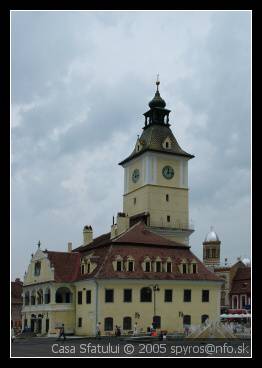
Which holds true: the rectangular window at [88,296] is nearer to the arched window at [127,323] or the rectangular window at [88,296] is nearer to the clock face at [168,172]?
the arched window at [127,323]

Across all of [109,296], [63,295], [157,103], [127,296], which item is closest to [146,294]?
[127,296]

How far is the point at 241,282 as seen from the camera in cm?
11069

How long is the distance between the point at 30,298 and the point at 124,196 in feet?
73.1

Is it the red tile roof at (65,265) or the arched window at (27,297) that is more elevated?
the red tile roof at (65,265)

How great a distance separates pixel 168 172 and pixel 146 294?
2479cm

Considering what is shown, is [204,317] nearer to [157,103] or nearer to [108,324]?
[108,324]

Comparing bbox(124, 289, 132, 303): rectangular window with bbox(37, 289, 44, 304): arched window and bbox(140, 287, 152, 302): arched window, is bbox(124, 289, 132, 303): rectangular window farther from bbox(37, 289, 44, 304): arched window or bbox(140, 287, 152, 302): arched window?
bbox(37, 289, 44, 304): arched window

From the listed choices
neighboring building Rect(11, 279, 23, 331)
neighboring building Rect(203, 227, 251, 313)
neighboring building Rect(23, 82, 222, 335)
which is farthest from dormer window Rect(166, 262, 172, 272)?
neighboring building Rect(203, 227, 251, 313)

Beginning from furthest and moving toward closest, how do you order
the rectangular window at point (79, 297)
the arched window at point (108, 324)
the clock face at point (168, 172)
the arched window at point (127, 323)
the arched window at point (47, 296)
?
the clock face at point (168, 172)
the arched window at point (47, 296)
the rectangular window at point (79, 297)
the arched window at point (127, 323)
the arched window at point (108, 324)

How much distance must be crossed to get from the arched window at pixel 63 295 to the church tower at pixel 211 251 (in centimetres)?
7058

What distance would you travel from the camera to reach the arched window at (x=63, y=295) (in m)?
64.5

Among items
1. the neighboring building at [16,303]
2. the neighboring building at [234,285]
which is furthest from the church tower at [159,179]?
the neighboring building at [234,285]
